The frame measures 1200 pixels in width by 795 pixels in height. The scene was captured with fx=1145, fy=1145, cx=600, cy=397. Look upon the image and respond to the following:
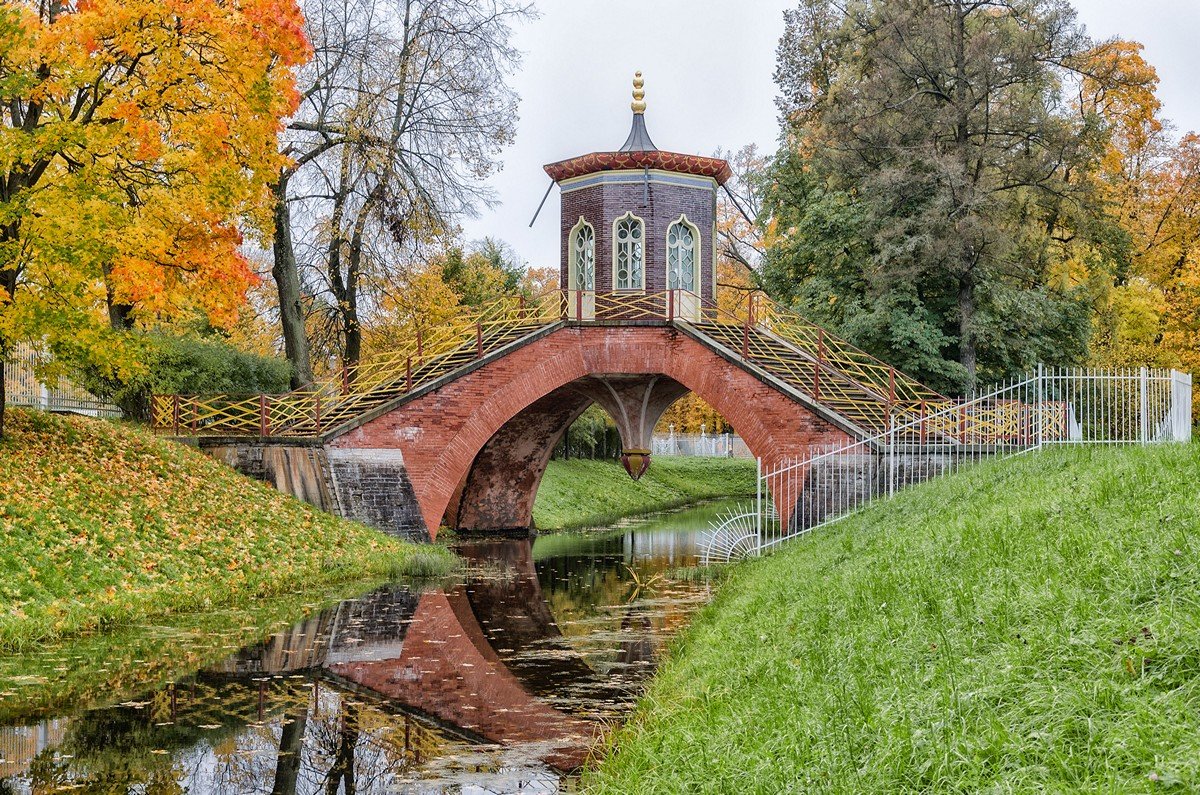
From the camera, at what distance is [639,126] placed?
26641 mm

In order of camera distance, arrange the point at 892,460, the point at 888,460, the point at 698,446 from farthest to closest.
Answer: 1. the point at 698,446
2. the point at 888,460
3. the point at 892,460

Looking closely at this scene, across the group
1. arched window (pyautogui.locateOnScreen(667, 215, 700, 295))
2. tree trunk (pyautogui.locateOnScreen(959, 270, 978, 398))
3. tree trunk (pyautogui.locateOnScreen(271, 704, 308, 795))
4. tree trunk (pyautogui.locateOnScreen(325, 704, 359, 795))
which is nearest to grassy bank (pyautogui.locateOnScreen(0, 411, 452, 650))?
tree trunk (pyautogui.locateOnScreen(271, 704, 308, 795))

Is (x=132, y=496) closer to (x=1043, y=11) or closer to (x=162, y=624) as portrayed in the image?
(x=162, y=624)

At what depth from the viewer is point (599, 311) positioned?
80.7 ft

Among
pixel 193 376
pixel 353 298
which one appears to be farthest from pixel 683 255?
pixel 193 376

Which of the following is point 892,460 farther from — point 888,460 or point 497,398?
point 497,398

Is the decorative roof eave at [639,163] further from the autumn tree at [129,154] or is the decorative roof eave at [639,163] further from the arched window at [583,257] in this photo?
the autumn tree at [129,154]

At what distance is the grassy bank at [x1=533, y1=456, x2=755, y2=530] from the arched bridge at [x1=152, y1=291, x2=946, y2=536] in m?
8.52

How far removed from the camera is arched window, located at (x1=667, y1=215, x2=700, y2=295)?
82.8ft

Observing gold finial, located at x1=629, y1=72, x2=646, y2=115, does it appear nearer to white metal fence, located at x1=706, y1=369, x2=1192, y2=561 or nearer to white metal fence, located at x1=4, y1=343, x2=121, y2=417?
white metal fence, located at x1=706, y1=369, x2=1192, y2=561

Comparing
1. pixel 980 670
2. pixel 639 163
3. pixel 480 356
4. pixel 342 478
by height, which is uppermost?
pixel 639 163

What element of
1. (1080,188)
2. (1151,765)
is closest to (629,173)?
(1080,188)

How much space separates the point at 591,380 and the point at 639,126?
6228mm

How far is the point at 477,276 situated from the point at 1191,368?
66.9ft
